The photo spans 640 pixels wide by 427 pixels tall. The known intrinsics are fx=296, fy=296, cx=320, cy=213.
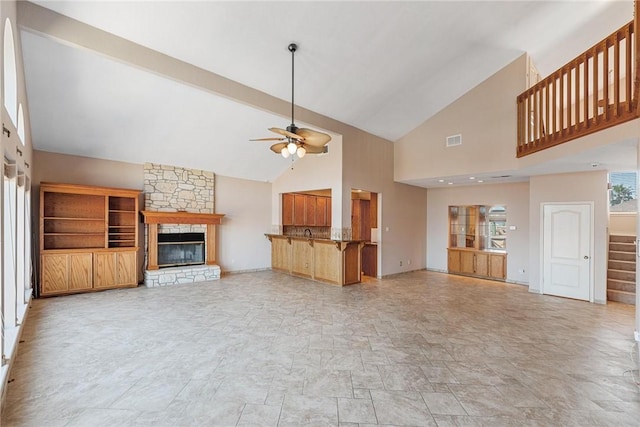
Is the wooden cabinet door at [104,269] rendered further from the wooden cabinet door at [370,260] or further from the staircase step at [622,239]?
the staircase step at [622,239]

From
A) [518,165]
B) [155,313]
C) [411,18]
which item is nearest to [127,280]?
[155,313]

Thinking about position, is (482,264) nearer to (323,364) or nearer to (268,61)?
(323,364)

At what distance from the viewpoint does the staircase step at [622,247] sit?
6301mm

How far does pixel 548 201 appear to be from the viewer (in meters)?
6.27

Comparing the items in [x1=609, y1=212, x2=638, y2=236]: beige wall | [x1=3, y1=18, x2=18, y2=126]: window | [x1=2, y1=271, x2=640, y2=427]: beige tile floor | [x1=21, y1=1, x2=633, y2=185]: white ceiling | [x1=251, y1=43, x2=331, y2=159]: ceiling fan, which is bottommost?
[x1=2, y1=271, x2=640, y2=427]: beige tile floor

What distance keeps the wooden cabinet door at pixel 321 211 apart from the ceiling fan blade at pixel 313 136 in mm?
5524

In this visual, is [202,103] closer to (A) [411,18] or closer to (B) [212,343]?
(A) [411,18]

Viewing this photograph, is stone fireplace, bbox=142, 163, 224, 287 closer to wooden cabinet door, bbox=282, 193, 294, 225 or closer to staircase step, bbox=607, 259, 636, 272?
wooden cabinet door, bbox=282, 193, 294, 225

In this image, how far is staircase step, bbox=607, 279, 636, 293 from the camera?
5688mm

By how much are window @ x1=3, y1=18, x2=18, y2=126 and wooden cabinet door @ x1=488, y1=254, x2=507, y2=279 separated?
947 cm

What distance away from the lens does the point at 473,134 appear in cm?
665

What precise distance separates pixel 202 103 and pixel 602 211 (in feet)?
25.5

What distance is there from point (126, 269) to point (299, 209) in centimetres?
470

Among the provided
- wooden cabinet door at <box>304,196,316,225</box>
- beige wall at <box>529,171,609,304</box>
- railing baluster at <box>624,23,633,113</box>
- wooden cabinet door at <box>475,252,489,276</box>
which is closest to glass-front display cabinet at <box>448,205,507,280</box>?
wooden cabinet door at <box>475,252,489,276</box>
